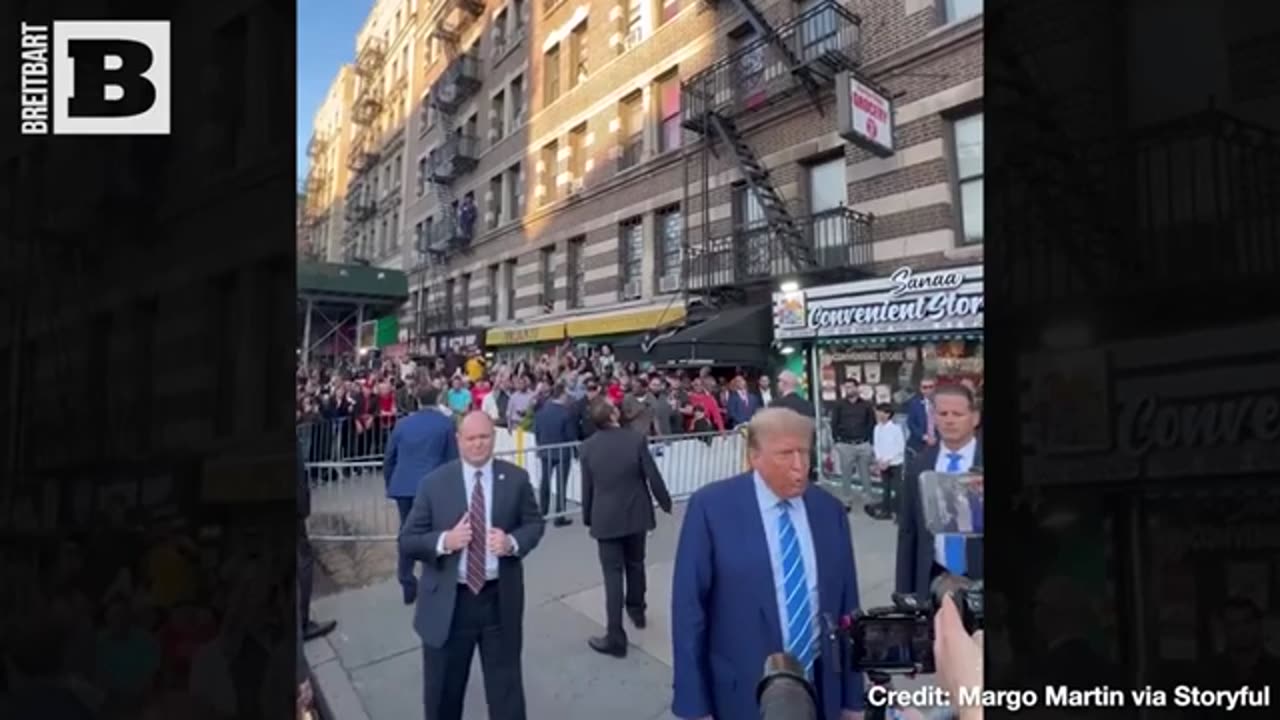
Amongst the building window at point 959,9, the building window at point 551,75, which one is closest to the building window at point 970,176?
the building window at point 959,9

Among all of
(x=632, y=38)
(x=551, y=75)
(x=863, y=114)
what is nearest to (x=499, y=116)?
(x=551, y=75)

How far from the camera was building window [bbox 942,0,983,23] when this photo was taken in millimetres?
2045

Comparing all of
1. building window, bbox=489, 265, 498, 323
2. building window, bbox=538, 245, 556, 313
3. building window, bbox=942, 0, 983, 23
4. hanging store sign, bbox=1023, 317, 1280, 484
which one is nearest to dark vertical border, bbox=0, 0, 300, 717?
building window, bbox=489, 265, 498, 323

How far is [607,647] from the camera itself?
5.83 feet

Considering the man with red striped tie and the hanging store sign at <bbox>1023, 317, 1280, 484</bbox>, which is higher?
the hanging store sign at <bbox>1023, 317, 1280, 484</bbox>

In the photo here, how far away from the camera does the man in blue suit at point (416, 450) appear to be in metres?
1.65

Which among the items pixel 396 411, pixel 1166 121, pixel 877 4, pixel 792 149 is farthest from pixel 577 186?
pixel 1166 121

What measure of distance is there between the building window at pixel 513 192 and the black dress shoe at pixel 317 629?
1.30m

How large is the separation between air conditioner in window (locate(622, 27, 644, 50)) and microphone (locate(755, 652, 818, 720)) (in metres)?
1.84

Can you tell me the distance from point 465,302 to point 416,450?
54 centimetres

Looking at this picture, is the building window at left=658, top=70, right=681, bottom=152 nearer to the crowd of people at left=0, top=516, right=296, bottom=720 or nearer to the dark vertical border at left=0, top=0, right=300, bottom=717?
the dark vertical border at left=0, top=0, right=300, bottom=717

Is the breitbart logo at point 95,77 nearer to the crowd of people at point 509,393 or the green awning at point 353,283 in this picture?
the green awning at point 353,283

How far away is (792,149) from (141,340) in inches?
85.3

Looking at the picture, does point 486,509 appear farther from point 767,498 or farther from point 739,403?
point 739,403
